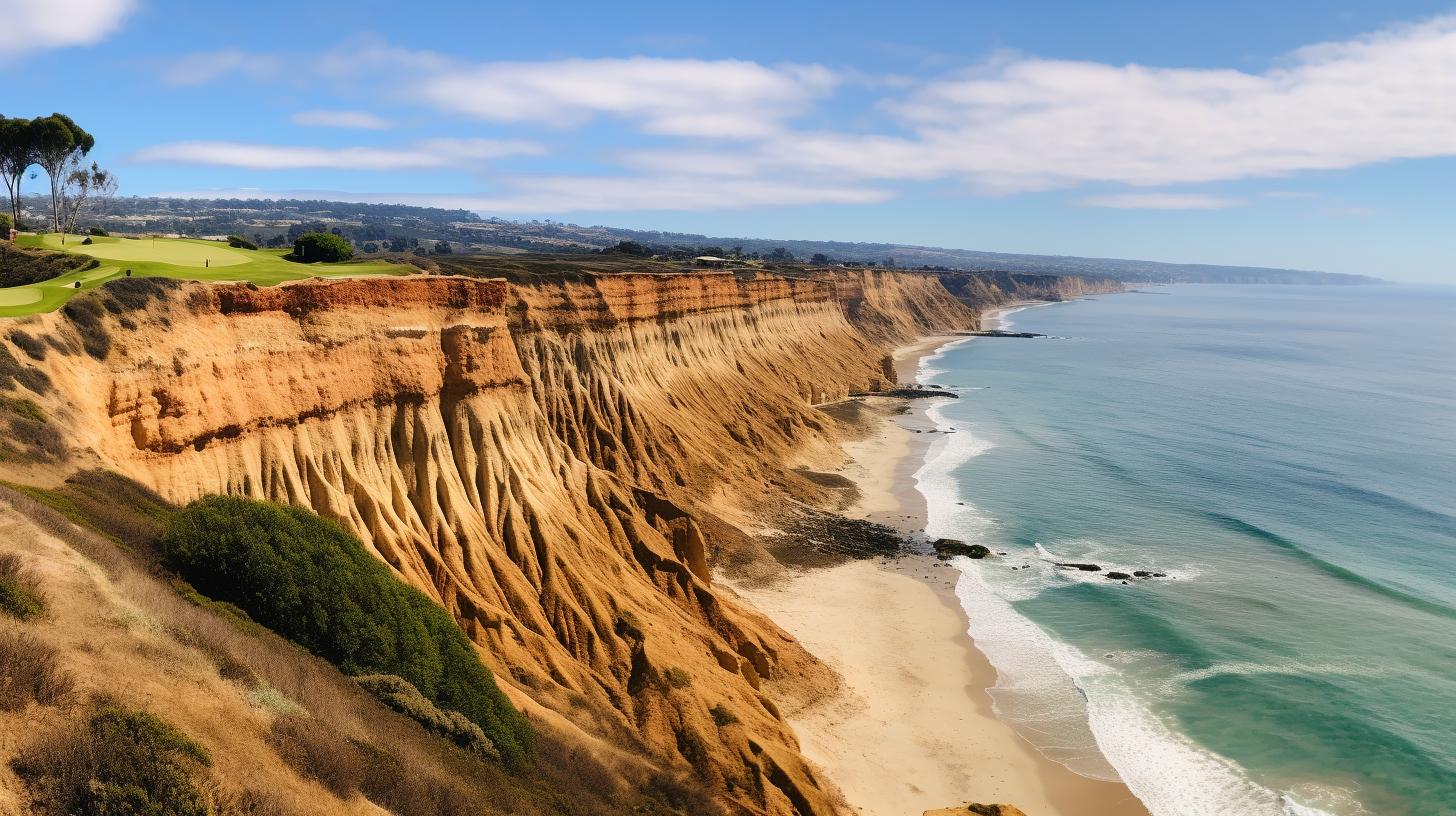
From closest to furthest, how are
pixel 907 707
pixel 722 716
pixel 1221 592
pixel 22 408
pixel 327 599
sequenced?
pixel 327 599 → pixel 22 408 → pixel 722 716 → pixel 907 707 → pixel 1221 592

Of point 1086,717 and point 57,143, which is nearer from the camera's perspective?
point 1086,717

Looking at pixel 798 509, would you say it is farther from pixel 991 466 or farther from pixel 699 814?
pixel 699 814

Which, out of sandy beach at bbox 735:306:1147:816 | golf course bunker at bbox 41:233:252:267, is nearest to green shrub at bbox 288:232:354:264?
golf course bunker at bbox 41:233:252:267

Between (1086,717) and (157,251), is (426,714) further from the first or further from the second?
(157,251)

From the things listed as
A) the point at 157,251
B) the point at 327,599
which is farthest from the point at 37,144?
the point at 327,599

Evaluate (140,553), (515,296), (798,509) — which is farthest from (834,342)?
(140,553)
